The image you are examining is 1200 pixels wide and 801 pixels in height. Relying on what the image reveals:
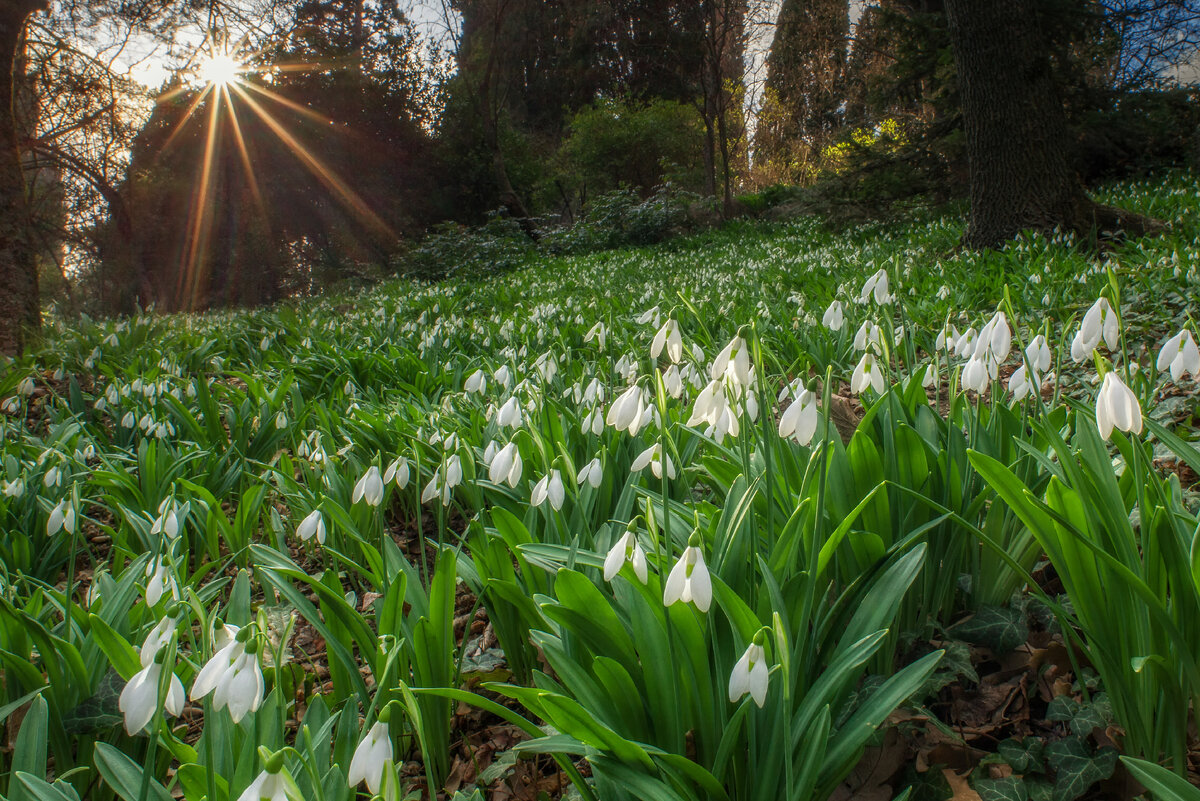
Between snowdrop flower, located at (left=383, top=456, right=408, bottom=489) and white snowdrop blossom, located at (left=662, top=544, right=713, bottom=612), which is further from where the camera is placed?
snowdrop flower, located at (left=383, top=456, right=408, bottom=489)

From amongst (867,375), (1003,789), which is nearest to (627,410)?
(867,375)

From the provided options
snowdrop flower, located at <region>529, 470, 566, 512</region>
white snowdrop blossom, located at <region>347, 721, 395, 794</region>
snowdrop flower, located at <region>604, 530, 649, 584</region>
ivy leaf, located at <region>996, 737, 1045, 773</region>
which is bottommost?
ivy leaf, located at <region>996, 737, 1045, 773</region>

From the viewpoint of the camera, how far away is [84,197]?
1723 cm

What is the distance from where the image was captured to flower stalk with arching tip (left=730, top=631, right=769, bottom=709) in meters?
0.80

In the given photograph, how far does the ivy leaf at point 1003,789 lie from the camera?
1.05 m

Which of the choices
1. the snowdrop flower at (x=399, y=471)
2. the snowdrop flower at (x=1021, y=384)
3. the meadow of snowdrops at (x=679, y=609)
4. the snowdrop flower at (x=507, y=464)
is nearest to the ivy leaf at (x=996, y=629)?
the meadow of snowdrops at (x=679, y=609)

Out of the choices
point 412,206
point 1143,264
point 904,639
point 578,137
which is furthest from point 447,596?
point 578,137

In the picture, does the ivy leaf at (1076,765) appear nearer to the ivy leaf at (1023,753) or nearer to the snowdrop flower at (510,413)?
the ivy leaf at (1023,753)

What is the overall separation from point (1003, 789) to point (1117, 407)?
651 mm

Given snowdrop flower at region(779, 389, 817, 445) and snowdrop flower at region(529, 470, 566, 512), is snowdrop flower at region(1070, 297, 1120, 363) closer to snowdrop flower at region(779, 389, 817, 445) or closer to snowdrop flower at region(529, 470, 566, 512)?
snowdrop flower at region(779, 389, 817, 445)

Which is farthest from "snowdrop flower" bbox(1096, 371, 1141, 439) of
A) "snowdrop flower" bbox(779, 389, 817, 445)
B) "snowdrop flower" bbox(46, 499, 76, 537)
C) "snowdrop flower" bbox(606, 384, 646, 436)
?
"snowdrop flower" bbox(46, 499, 76, 537)

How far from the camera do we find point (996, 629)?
4.47ft

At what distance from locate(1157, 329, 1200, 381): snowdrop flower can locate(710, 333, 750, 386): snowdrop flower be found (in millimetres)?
708

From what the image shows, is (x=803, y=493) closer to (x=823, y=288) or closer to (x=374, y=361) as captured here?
(x=374, y=361)
